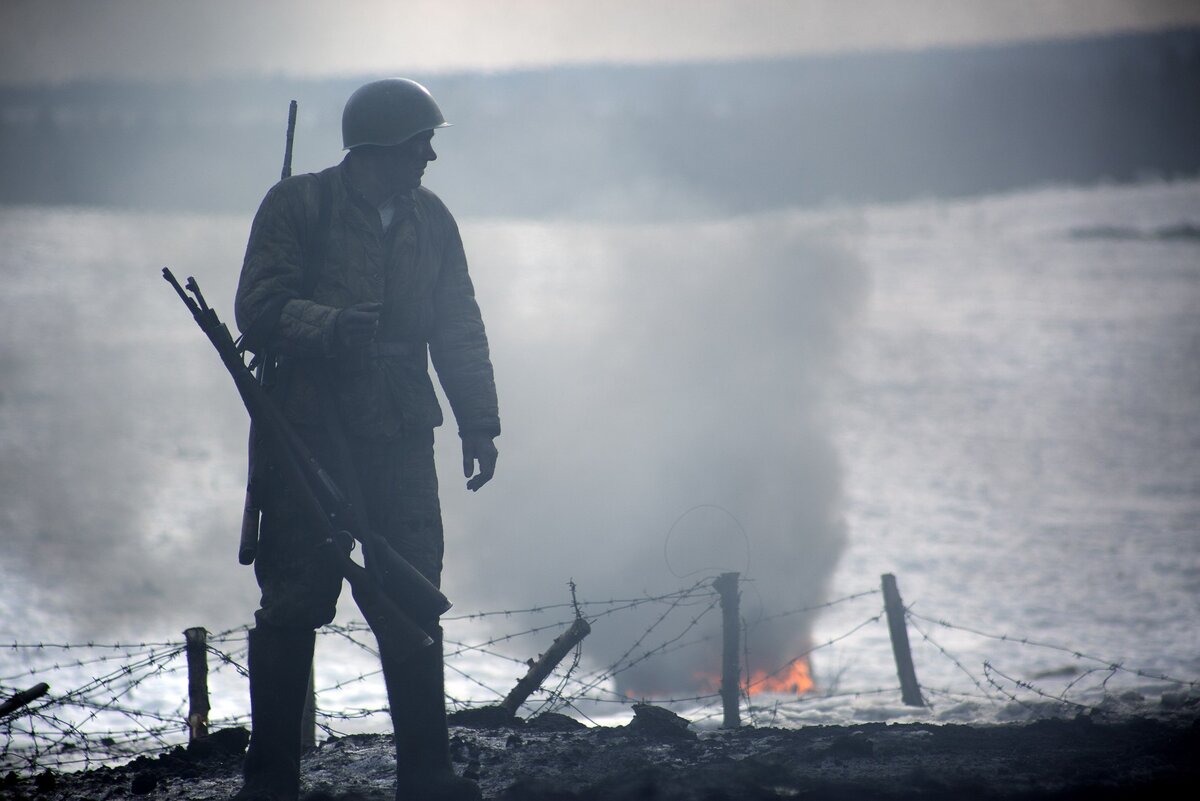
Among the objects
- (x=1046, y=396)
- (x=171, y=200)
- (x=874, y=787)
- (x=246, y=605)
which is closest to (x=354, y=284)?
(x=874, y=787)

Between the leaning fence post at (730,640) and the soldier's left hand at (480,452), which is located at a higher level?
the soldier's left hand at (480,452)

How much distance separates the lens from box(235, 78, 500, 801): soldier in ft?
17.9

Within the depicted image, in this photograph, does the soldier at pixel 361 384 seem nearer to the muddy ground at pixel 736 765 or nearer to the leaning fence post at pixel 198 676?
the muddy ground at pixel 736 765

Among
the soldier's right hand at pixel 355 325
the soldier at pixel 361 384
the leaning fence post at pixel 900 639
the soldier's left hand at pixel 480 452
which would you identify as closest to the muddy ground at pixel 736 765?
the soldier at pixel 361 384

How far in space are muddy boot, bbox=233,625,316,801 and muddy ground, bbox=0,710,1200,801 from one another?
0.22 metres

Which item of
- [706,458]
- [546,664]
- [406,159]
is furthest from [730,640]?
[706,458]

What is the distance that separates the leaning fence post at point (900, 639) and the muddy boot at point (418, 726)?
547 centimetres

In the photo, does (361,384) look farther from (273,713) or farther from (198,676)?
(198,676)

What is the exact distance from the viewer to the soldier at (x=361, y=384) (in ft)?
17.9

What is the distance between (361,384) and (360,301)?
38cm

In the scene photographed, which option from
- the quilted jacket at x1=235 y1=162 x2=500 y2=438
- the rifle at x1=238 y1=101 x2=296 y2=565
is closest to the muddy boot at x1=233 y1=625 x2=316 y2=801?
the rifle at x1=238 y1=101 x2=296 y2=565

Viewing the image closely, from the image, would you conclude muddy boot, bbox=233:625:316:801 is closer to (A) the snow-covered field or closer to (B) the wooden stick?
(B) the wooden stick

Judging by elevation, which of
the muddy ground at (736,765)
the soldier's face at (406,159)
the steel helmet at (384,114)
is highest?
the steel helmet at (384,114)

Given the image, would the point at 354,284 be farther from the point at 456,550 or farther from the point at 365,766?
the point at 456,550
